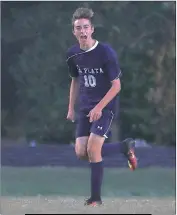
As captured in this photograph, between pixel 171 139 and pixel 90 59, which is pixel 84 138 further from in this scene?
pixel 171 139

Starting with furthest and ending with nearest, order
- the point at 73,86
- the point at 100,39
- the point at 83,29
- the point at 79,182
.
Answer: the point at 100,39 < the point at 79,182 < the point at 73,86 < the point at 83,29

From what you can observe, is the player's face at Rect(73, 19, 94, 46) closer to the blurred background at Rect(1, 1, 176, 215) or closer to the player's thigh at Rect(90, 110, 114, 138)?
the player's thigh at Rect(90, 110, 114, 138)

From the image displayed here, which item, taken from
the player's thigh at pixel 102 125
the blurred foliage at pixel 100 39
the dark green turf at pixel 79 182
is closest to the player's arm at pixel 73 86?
the player's thigh at pixel 102 125

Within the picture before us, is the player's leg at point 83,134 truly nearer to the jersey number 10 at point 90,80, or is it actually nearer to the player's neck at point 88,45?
the jersey number 10 at point 90,80

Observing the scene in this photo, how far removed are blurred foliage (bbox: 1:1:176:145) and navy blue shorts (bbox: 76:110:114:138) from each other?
156 inches

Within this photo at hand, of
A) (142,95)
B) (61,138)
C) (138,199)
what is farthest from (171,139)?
(138,199)

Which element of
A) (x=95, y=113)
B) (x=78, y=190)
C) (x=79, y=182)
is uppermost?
(x=95, y=113)

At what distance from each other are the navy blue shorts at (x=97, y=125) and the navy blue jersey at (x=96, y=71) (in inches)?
2.4

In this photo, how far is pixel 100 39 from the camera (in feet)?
29.3

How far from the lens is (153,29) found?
927 cm

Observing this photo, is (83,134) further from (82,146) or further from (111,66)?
(111,66)

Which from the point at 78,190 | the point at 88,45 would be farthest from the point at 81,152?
the point at 78,190

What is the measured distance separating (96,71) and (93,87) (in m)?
0.14

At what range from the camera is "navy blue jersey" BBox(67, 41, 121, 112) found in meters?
4.86
